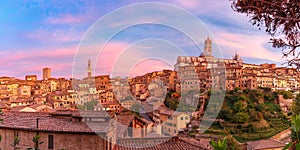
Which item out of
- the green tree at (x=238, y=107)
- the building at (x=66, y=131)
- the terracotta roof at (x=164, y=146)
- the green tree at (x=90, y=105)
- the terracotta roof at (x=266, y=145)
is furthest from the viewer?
the green tree at (x=238, y=107)

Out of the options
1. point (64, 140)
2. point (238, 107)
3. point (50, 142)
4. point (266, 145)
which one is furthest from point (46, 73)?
point (64, 140)

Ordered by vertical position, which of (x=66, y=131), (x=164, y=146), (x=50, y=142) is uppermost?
(x=66, y=131)

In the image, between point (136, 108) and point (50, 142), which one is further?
point (136, 108)

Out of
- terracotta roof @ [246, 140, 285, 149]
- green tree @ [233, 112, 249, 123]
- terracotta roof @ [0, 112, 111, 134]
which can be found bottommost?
terracotta roof @ [246, 140, 285, 149]

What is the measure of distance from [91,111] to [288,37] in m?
7.16

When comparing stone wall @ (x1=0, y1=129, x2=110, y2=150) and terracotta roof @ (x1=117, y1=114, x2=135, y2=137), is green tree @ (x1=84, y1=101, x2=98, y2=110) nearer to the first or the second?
terracotta roof @ (x1=117, y1=114, x2=135, y2=137)

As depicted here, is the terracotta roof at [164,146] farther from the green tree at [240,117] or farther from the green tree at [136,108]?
the green tree at [240,117]

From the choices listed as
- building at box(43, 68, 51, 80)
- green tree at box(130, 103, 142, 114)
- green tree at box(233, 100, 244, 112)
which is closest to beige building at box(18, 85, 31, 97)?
building at box(43, 68, 51, 80)

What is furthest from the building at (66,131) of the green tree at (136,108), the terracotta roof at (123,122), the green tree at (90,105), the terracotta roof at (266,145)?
the terracotta roof at (266,145)

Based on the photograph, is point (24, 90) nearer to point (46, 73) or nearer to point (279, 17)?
point (46, 73)

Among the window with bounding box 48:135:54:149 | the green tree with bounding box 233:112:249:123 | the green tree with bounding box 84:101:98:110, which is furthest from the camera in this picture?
the green tree with bounding box 233:112:249:123

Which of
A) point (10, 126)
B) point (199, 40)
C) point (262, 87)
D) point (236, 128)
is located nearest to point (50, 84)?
point (236, 128)

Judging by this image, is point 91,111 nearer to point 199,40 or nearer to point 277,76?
point 199,40

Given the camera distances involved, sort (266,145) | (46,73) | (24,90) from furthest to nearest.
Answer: (24,90) → (46,73) → (266,145)
